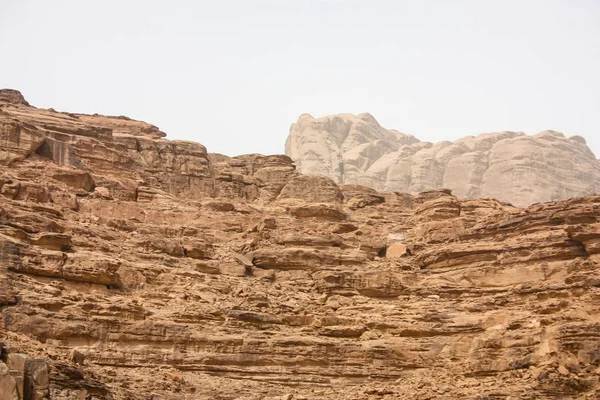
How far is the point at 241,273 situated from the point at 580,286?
47.1 feet

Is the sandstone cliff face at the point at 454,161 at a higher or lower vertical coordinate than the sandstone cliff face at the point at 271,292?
higher

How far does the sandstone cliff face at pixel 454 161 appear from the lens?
92.6 metres

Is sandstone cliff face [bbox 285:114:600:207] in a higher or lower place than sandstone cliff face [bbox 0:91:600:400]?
higher

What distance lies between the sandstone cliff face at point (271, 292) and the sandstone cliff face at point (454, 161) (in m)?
33.2

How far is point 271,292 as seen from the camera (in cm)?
4947

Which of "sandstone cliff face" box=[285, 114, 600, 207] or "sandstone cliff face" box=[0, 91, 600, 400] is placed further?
"sandstone cliff face" box=[285, 114, 600, 207]

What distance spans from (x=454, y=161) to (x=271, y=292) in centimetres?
5445

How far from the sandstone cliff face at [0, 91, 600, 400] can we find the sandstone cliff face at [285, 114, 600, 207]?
3323 cm

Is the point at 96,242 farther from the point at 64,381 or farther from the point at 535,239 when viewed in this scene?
the point at 535,239

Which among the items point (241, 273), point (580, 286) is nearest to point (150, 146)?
point (241, 273)

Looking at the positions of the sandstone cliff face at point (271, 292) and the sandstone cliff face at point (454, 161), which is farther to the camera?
the sandstone cliff face at point (454, 161)

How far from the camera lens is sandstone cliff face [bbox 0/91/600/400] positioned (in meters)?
42.4

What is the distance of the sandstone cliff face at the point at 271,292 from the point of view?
4238 cm

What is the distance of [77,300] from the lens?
44312mm
